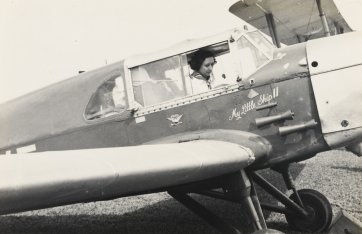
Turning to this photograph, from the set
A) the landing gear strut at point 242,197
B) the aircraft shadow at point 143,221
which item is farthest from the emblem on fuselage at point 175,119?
the aircraft shadow at point 143,221

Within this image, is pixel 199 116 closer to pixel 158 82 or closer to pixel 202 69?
pixel 202 69

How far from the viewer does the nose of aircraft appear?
12.6 ft

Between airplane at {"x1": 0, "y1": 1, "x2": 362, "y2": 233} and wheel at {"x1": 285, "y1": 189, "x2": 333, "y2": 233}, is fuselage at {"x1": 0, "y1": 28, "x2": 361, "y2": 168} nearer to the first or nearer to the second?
airplane at {"x1": 0, "y1": 1, "x2": 362, "y2": 233}

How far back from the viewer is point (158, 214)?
642 centimetres

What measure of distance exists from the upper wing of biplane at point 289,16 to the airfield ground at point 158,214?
12.3 feet

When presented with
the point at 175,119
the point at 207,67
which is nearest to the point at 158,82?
the point at 175,119

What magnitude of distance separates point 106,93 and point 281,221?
292cm

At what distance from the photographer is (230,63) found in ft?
14.8

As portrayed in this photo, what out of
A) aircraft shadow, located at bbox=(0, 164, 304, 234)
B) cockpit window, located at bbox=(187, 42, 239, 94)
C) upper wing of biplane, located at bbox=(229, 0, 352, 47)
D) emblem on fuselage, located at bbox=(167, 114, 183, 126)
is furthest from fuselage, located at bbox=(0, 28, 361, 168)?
upper wing of biplane, located at bbox=(229, 0, 352, 47)

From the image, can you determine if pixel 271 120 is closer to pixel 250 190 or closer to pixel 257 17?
pixel 250 190

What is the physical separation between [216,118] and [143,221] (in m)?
2.45

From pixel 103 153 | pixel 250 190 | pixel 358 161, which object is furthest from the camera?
pixel 358 161

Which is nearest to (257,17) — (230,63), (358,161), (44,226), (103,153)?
(358,161)

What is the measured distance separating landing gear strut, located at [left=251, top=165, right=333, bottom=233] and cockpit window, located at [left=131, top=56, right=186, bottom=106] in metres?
1.44
